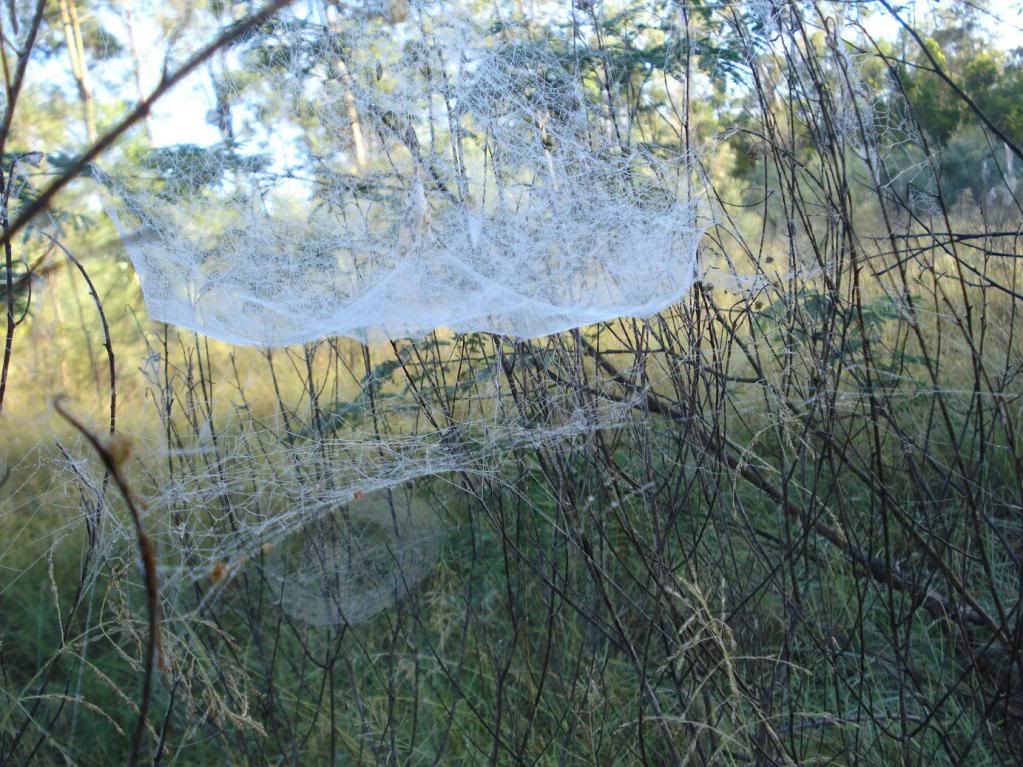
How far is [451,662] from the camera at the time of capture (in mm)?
3191

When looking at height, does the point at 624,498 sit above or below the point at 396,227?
below

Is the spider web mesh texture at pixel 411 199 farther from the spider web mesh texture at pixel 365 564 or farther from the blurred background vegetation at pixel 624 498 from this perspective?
the spider web mesh texture at pixel 365 564

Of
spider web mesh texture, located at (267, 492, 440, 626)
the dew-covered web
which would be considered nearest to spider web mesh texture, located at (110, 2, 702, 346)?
the dew-covered web

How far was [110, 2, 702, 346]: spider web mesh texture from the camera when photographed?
224 cm

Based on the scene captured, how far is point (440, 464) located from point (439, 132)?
1.21 metres

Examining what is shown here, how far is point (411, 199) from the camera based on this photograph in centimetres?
249

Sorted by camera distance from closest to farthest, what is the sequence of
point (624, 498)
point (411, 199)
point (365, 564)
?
point (624, 498), point (411, 199), point (365, 564)

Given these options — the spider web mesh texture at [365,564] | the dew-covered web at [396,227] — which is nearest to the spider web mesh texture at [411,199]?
the dew-covered web at [396,227]

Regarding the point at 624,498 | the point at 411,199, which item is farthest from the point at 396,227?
the point at 624,498

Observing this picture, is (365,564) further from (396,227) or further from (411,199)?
(411,199)

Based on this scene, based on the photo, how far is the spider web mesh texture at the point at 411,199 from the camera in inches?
88.1

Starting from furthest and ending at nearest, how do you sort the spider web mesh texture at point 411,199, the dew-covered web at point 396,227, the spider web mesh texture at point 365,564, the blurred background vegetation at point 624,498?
the spider web mesh texture at point 365,564 → the spider web mesh texture at point 411,199 → the dew-covered web at point 396,227 → the blurred background vegetation at point 624,498

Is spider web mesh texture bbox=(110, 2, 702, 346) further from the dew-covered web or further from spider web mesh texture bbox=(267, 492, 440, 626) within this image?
spider web mesh texture bbox=(267, 492, 440, 626)

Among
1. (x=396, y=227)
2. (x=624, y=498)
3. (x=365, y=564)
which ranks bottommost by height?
(x=365, y=564)
